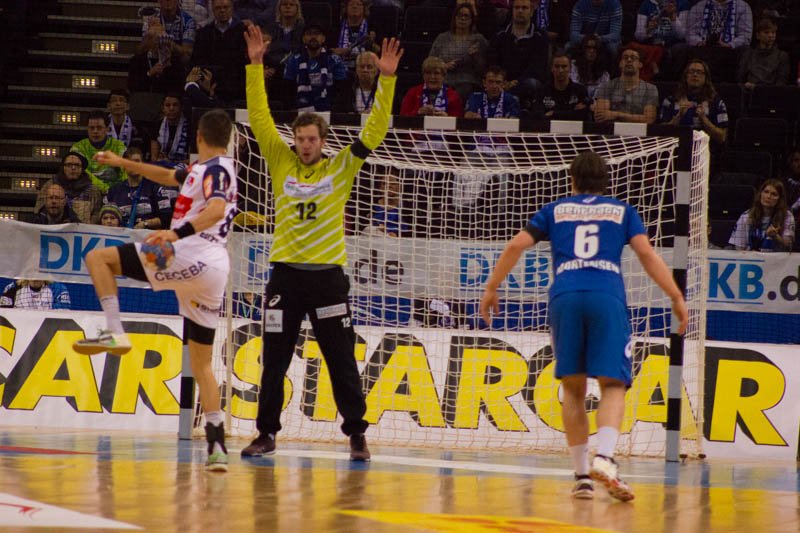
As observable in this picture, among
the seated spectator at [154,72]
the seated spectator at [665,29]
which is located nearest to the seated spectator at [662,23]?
the seated spectator at [665,29]

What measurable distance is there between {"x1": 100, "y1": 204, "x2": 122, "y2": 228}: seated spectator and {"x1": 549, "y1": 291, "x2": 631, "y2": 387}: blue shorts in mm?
6862

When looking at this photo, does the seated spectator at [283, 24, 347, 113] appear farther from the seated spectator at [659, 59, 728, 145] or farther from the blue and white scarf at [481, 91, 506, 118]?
the seated spectator at [659, 59, 728, 145]

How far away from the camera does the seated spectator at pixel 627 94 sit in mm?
13820

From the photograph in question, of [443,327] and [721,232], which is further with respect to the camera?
[721,232]

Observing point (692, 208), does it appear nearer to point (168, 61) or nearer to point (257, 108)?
point (257, 108)

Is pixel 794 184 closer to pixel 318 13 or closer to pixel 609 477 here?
pixel 318 13

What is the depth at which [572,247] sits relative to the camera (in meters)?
6.75

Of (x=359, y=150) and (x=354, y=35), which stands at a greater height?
A: (x=354, y=35)

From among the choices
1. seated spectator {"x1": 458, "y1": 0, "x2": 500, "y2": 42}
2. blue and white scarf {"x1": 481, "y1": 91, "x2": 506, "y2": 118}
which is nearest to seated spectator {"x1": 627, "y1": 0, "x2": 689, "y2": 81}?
seated spectator {"x1": 458, "y1": 0, "x2": 500, "y2": 42}

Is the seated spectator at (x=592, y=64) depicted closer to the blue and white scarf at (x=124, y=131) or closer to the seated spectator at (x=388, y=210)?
the seated spectator at (x=388, y=210)

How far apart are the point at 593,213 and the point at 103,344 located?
291 cm

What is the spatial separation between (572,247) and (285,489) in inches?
82.1

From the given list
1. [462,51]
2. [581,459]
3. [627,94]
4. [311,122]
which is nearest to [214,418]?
[311,122]

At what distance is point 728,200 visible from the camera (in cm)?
1343
